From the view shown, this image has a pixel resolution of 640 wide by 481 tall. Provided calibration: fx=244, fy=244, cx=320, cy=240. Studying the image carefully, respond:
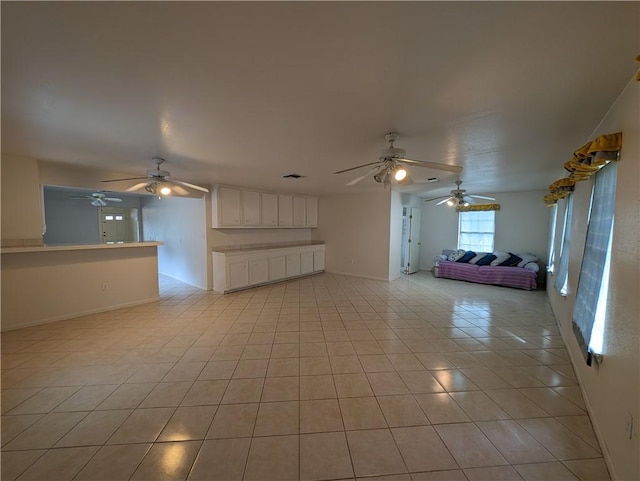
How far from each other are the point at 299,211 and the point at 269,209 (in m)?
1.03

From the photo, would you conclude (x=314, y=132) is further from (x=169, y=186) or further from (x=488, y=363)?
(x=488, y=363)

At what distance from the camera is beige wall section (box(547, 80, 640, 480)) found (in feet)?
4.14

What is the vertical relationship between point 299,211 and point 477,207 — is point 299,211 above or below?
below

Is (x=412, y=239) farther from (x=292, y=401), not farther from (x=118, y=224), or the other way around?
(x=118, y=224)

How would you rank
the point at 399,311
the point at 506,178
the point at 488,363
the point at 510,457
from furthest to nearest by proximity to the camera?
the point at 506,178, the point at 399,311, the point at 488,363, the point at 510,457

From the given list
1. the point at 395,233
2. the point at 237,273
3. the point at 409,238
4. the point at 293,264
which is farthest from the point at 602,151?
the point at 409,238

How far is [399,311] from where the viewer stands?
4070 millimetres

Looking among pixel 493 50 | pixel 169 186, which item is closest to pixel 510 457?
pixel 493 50

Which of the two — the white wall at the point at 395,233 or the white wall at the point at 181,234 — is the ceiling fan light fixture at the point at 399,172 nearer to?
the white wall at the point at 395,233

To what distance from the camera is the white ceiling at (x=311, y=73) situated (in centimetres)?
101

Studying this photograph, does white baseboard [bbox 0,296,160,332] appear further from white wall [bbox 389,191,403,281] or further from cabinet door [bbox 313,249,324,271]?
white wall [bbox 389,191,403,281]

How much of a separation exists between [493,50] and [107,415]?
339 cm

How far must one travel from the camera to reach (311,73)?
4.54 ft

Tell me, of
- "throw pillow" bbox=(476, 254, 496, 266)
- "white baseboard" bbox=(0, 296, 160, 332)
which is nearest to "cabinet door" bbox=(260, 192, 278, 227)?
"white baseboard" bbox=(0, 296, 160, 332)
